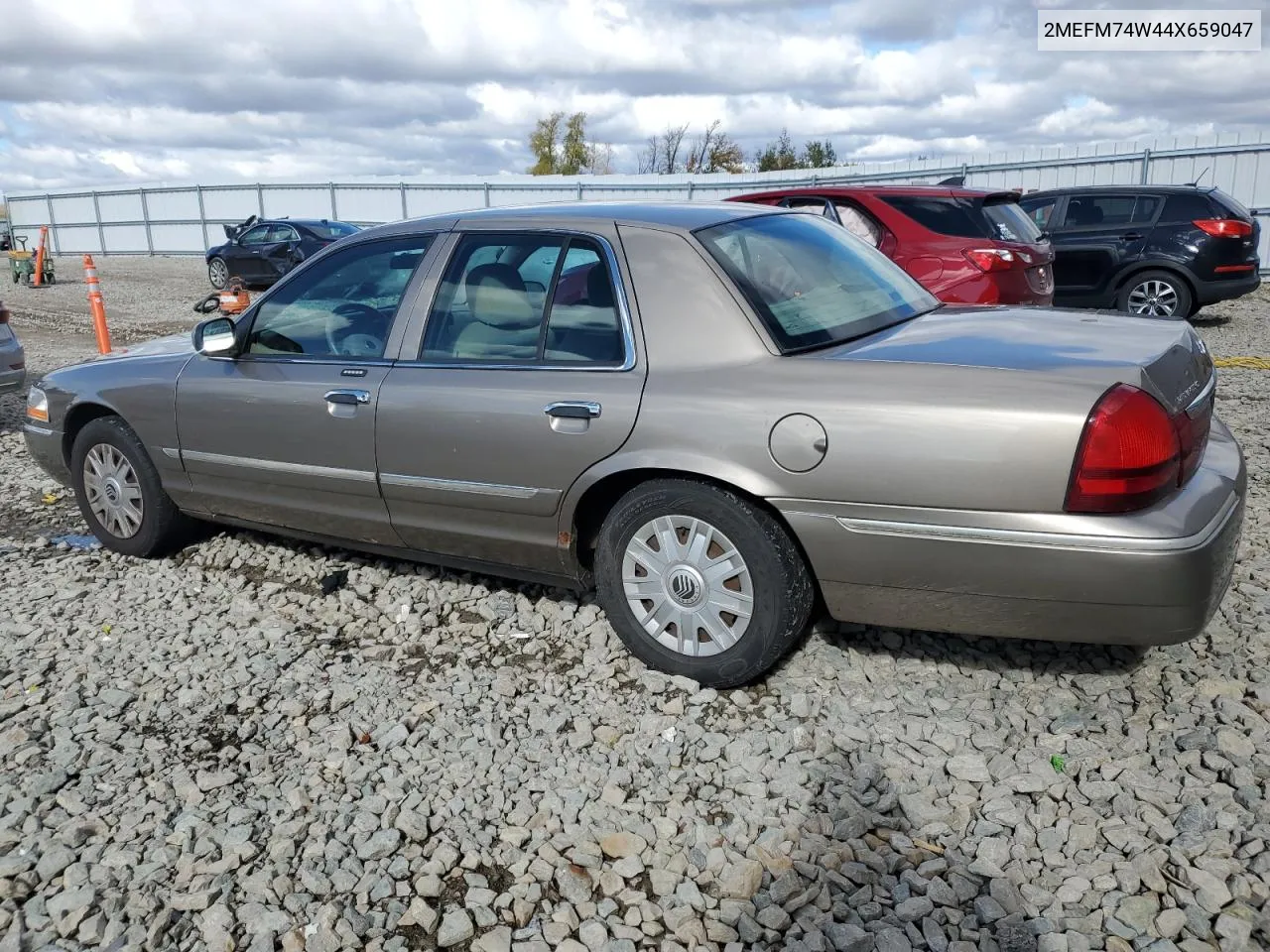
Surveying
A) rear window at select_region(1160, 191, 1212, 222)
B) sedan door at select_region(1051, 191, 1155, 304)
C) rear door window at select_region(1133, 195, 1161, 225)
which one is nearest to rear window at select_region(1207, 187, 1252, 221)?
rear window at select_region(1160, 191, 1212, 222)

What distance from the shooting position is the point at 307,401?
4.20 metres

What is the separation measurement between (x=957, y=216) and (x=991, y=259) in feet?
1.78

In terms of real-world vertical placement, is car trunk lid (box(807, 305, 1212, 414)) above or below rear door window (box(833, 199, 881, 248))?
below

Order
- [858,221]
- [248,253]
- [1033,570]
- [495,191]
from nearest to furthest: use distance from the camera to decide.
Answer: [1033,570]
[858,221]
[248,253]
[495,191]

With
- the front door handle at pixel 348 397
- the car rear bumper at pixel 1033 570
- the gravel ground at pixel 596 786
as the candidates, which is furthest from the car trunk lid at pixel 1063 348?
the front door handle at pixel 348 397

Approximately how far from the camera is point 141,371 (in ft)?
15.8

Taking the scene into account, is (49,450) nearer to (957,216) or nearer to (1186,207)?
(957,216)

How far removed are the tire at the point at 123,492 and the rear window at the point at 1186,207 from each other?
10.9 metres

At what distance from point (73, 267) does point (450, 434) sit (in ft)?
105

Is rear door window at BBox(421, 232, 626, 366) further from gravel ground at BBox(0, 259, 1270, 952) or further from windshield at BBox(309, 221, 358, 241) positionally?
windshield at BBox(309, 221, 358, 241)

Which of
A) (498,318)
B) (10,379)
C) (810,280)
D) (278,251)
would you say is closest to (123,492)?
(498,318)

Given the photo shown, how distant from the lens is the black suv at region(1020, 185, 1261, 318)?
11.4m

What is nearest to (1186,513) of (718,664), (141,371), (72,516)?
(718,664)

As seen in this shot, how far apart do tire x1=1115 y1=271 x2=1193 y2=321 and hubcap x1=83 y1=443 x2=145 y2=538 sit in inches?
408
